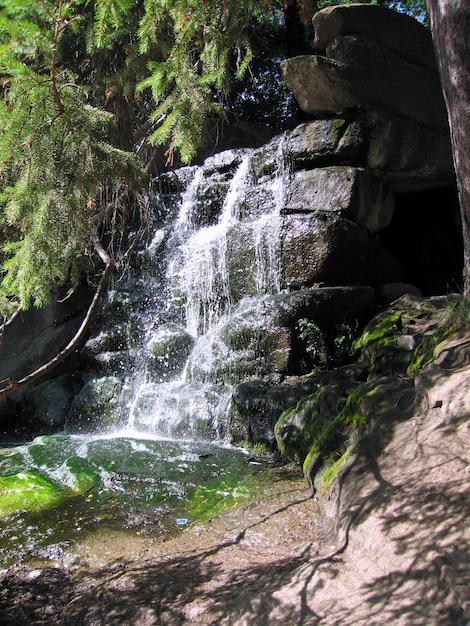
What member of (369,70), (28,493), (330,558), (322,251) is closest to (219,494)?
(28,493)

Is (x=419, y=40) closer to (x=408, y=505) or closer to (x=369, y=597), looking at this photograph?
(x=408, y=505)

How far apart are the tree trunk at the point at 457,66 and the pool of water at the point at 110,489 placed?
3340mm

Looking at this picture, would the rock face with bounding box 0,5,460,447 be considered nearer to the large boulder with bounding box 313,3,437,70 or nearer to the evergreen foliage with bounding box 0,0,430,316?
the large boulder with bounding box 313,3,437,70

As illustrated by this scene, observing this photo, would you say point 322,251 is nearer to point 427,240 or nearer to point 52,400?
point 427,240

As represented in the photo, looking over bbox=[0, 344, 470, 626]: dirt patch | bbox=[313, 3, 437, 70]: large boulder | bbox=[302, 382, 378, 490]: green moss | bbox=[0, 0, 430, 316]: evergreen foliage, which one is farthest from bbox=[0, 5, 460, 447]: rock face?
bbox=[0, 0, 430, 316]: evergreen foliage

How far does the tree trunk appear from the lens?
3.70m

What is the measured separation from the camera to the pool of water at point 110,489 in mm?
4215

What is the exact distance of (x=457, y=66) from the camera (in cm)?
380

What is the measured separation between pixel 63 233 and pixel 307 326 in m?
4.23

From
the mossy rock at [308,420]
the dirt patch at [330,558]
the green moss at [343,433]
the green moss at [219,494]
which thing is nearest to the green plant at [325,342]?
the mossy rock at [308,420]

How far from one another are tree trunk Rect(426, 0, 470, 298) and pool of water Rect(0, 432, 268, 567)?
11.0 ft

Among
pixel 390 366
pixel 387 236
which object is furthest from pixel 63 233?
pixel 387 236

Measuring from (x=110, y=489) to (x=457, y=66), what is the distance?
474 cm

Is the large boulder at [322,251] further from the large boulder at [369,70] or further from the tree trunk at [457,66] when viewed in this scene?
the tree trunk at [457,66]
